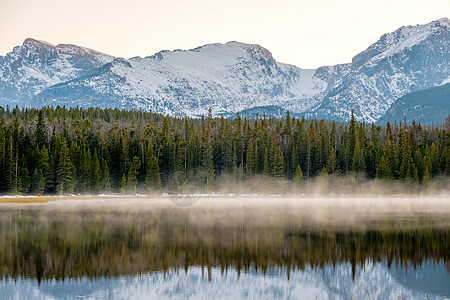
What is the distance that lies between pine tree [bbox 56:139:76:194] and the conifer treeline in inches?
8.3

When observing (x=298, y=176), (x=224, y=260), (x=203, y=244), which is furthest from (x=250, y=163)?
(x=224, y=260)

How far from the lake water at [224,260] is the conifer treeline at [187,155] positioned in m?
63.0

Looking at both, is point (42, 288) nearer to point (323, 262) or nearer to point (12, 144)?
point (323, 262)

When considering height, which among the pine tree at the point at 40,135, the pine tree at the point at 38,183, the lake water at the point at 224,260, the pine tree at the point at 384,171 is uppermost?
the pine tree at the point at 40,135

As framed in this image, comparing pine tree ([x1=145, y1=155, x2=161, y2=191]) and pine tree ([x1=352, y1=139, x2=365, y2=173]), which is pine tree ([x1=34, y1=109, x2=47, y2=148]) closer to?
pine tree ([x1=145, y1=155, x2=161, y2=191])

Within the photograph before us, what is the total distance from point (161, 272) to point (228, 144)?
387ft

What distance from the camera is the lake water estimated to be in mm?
34125

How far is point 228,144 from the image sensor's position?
15575 cm

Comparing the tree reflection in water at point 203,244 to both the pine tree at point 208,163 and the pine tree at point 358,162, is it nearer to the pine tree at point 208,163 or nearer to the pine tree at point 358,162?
the pine tree at point 358,162

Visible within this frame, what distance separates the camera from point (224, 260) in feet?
139

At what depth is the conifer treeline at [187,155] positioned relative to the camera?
5022 inches

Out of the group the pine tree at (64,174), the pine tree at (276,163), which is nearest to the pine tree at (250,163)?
the pine tree at (276,163)

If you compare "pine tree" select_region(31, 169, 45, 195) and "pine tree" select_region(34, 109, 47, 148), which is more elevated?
"pine tree" select_region(34, 109, 47, 148)

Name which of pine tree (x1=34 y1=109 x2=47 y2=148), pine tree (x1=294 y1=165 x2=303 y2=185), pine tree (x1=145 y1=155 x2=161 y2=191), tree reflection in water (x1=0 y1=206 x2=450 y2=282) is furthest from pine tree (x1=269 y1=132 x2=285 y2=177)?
tree reflection in water (x1=0 y1=206 x2=450 y2=282)
